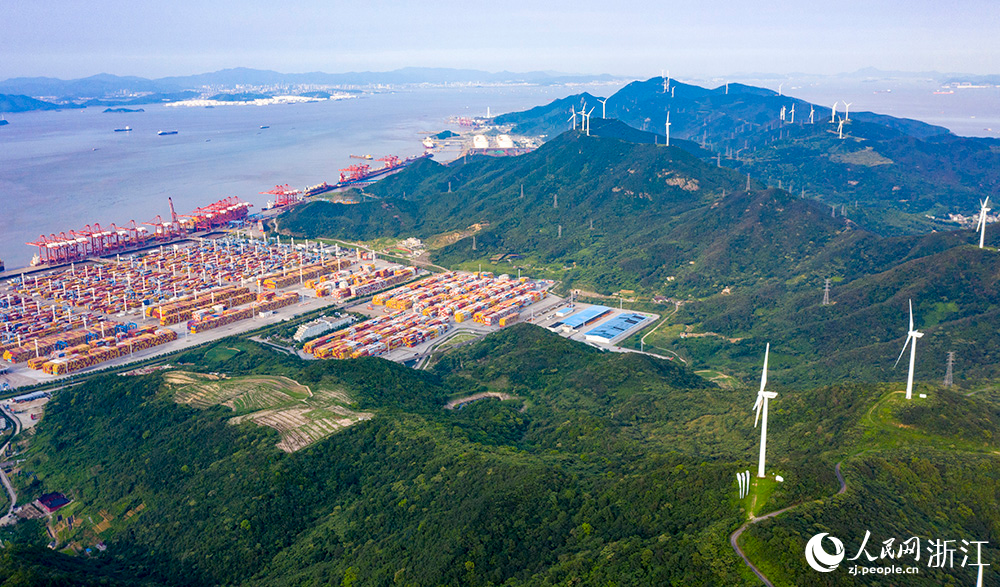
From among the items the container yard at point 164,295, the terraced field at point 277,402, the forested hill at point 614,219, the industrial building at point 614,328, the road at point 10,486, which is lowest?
the road at point 10,486

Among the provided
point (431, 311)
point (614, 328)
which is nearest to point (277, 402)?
point (431, 311)

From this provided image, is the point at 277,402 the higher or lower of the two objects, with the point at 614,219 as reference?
lower

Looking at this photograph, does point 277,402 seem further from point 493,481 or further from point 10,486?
point 493,481

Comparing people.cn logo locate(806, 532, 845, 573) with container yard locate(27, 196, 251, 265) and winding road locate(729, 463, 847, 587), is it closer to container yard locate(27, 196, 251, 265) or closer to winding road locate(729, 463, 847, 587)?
winding road locate(729, 463, 847, 587)

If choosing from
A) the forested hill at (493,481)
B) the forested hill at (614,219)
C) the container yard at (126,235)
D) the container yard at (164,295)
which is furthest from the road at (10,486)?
the forested hill at (614,219)

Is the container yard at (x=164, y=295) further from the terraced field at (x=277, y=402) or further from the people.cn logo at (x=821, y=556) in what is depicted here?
the people.cn logo at (x=821, y=556)

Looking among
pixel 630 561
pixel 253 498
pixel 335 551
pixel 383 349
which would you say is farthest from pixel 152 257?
pixel 630 561

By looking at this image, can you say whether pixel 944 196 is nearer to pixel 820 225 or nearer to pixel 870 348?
pixel 820 225
